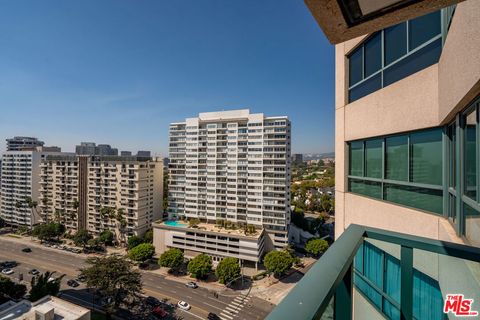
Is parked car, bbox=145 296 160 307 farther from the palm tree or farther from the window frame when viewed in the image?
the window frame

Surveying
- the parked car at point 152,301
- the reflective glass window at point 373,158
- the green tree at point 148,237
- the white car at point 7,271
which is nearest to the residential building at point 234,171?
the green tree at point 148,237

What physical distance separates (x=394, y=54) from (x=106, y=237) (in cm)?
4246

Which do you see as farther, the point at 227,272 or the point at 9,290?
the point at 227,272

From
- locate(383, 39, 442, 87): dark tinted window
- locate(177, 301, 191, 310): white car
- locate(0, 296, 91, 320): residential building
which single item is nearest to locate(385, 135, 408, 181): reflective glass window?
locate(383, 39, 442, 87): dark tinted window

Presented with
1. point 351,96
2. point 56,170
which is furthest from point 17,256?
point 351,96

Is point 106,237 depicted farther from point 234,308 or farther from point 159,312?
point 234,308

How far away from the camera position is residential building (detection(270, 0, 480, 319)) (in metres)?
1.16

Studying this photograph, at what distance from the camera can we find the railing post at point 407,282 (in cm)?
158

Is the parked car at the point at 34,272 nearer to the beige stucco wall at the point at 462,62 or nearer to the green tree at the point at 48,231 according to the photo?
the green tree at the point at 48,231

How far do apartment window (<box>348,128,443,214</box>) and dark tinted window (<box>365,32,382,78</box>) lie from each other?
5.57 ft

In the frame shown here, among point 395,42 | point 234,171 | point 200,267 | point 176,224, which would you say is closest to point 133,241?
point 176,224

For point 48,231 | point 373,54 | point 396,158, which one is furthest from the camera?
point 48,231

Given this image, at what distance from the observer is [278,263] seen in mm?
26703

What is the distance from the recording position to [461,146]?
2867mm
